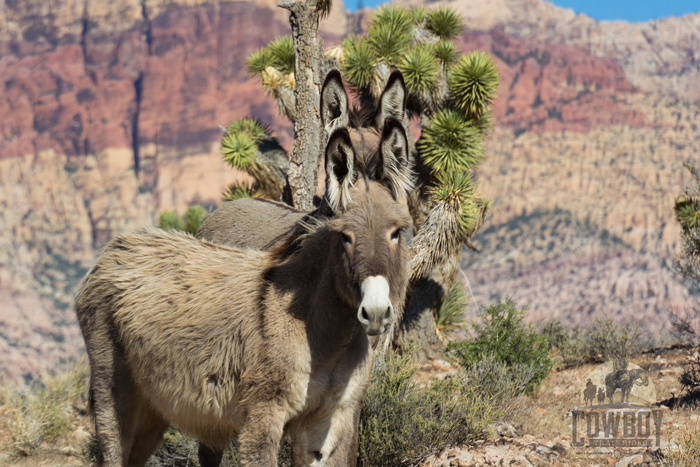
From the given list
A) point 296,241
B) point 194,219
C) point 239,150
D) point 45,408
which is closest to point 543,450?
point 296,241

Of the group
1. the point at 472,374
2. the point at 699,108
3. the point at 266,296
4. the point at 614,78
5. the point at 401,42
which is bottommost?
the point at 472,374

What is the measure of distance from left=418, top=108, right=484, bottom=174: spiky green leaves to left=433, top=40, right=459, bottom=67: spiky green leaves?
133 centimetres

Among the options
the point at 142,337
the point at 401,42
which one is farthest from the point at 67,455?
the point at 401,42

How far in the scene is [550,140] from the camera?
9644 centimetres

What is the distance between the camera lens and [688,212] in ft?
31.2

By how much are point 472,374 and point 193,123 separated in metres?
109

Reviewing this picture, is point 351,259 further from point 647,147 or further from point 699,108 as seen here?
point 699,108

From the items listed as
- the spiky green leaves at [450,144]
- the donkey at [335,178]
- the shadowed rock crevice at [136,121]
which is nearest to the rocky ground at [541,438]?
the donkey at [335,178]

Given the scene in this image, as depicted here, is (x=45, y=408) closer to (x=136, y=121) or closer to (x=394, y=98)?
(x=394, y=98)

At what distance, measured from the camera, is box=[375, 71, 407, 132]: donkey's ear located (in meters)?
4.03

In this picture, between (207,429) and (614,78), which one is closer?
(207,429)

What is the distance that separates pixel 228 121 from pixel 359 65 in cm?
10230

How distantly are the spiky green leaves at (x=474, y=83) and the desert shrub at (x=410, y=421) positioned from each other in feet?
18.8

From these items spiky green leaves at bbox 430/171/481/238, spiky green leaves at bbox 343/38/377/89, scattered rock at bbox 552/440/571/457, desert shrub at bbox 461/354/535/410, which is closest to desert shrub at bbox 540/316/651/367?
spiky green leaves at bbox 430/171/481/238
